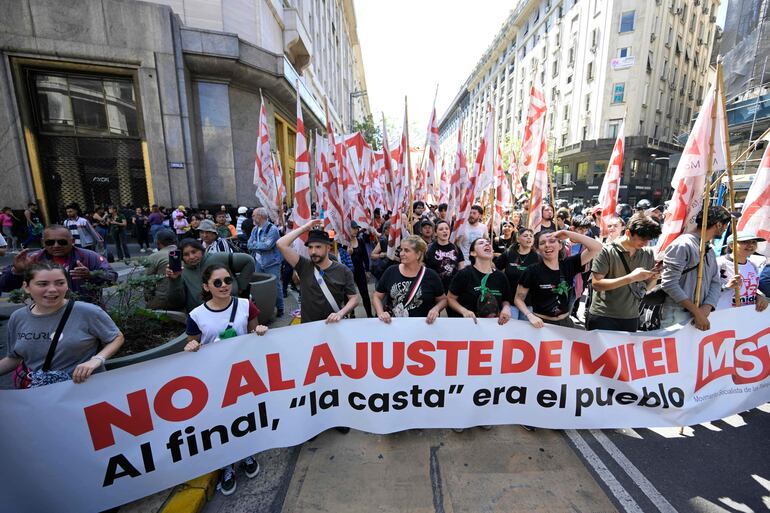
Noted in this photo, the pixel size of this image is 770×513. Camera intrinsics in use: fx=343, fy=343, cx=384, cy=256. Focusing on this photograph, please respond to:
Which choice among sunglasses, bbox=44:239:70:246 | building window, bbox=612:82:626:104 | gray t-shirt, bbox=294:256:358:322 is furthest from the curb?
building window, bbox=612:82:626:104

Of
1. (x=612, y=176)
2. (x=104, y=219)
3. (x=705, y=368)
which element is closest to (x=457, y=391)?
(x=705, y=368)

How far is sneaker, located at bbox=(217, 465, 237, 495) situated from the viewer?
2.56 meters

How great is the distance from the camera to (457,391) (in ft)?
9.75

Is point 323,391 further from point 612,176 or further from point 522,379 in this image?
point 612,176

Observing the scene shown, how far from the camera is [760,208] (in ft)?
12.5

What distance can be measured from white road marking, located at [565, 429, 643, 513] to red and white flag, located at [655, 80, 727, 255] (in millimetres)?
2165

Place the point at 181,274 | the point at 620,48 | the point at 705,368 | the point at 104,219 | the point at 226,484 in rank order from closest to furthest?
the point at 226,484
the point at 705,368
the point at 181,274
the point at 104,219
the point at 620,48

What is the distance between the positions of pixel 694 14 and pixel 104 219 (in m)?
48.9

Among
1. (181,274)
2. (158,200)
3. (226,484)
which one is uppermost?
(158,200)

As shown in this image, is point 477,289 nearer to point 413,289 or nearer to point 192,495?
point 413,289

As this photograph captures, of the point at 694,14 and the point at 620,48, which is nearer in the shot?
the point at 620,48

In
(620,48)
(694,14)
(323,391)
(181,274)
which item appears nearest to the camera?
(323,391)

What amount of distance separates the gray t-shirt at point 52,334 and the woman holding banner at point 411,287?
212cm

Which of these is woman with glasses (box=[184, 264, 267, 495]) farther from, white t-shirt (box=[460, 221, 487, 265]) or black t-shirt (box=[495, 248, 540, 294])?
white t-shirt (box=[460, 221, 487, 265])
